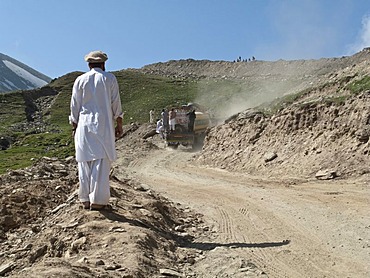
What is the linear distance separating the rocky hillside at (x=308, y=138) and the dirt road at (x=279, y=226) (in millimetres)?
1210

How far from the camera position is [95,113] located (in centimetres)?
667

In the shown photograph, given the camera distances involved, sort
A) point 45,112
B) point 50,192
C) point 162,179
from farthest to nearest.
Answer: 1. point 45,112
2. point 162,179
3. point 50,192

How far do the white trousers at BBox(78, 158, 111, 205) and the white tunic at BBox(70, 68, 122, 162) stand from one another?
0.31 ft

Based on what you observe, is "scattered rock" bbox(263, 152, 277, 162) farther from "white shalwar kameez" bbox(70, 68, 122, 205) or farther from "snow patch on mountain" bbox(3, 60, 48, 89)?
"snow patch on mountain" bbox(3, 60, 48, 89)

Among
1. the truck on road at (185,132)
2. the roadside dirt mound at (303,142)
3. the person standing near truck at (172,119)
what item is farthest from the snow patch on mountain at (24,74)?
the roadside dirt mound at (303,142)

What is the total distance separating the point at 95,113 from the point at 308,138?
35.7 feet

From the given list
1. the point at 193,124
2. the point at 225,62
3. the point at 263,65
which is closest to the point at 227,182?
the point at 193,124

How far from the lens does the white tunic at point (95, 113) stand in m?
6.61

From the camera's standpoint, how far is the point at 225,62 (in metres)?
113

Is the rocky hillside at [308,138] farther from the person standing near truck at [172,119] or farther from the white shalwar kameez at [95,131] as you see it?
the person standing near truck at [172,119]

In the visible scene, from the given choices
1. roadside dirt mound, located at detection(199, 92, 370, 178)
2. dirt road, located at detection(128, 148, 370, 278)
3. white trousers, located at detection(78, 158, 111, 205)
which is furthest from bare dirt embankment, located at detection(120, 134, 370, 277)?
white trousers, located at detection(78, 158, 111, 205)

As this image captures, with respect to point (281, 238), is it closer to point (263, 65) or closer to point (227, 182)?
point (227, 182)

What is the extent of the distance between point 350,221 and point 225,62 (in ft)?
352

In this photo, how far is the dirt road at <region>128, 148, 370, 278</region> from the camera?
18.4 ft
